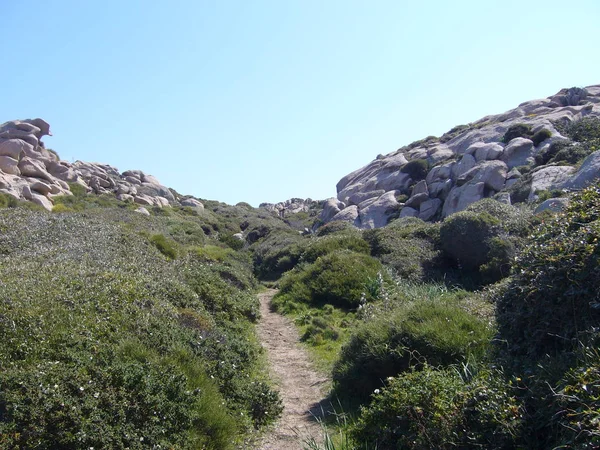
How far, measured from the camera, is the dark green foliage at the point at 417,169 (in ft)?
133

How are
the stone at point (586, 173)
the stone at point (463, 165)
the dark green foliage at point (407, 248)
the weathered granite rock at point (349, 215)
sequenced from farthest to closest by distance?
the weathered granite rock at point (349, 215) < the stone at point (463, 165) < the stone at point (586, 173) < the dark green foliage at point (407, 248)

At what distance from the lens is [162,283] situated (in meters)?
11.6

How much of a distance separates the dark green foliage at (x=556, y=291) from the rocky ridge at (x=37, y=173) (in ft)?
87.6

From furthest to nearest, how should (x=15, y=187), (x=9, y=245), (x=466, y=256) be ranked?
(x=15, y=187)
(x=466, y=256)
(x=9, y=245)

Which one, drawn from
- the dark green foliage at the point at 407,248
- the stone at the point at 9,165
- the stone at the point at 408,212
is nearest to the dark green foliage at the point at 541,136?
the stone at the point at 408,212

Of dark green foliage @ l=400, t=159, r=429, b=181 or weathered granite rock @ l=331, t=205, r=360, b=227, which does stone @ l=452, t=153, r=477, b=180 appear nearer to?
dark green foliage @ l=400, t=159, r=429, b=181

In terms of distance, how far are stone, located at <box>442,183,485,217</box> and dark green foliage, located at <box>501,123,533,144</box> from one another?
851 cm

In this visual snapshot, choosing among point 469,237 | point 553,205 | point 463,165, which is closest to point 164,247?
point 469,237

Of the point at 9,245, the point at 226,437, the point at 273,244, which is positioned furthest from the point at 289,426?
the point at 273,244

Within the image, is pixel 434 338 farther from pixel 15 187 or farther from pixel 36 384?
pixel 15 187

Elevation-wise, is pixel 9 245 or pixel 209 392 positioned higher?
pixel 9 245

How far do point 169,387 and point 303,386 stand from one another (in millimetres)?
3772

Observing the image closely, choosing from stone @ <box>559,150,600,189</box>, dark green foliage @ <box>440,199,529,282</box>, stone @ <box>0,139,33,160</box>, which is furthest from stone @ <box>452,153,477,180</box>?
stone @ <box>0,139,33,160</box>

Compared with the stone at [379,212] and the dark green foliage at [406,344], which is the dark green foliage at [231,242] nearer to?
the stone at [379,212]
